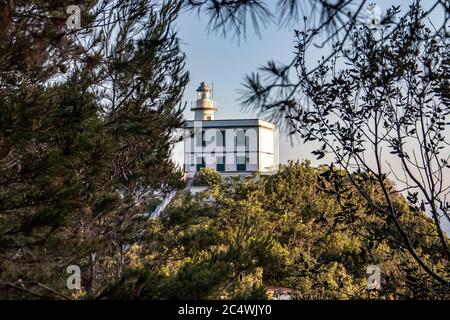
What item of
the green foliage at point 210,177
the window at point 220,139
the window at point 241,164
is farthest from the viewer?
the window at point 241,164

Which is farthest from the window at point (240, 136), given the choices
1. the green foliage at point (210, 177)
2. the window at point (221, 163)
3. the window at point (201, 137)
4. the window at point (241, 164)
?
the window at point (241, 164)

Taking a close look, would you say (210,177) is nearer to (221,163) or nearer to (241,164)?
(221,163)

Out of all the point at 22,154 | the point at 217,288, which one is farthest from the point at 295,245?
the point at 217,288

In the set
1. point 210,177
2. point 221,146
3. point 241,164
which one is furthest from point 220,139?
point 241,164

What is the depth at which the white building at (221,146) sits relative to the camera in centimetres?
1205

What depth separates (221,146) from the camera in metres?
18.6

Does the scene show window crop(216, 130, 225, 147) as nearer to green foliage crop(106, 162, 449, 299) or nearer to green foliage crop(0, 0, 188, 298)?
green foliage crop(106, 162, 449, 299)

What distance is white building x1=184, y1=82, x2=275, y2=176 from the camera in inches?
474

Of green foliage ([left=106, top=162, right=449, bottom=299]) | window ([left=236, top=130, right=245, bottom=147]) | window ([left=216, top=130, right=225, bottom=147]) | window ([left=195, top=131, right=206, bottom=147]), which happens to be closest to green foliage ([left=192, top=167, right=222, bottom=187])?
green foliage ([left=106, top=162, right=449, bottom=299])

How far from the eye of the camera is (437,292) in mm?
3080

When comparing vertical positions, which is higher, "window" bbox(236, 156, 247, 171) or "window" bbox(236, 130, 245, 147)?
"window" bbox(236, 156, 247, 171)

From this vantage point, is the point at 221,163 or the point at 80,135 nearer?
the point at 80,135

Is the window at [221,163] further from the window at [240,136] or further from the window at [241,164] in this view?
the window at [240,136]
